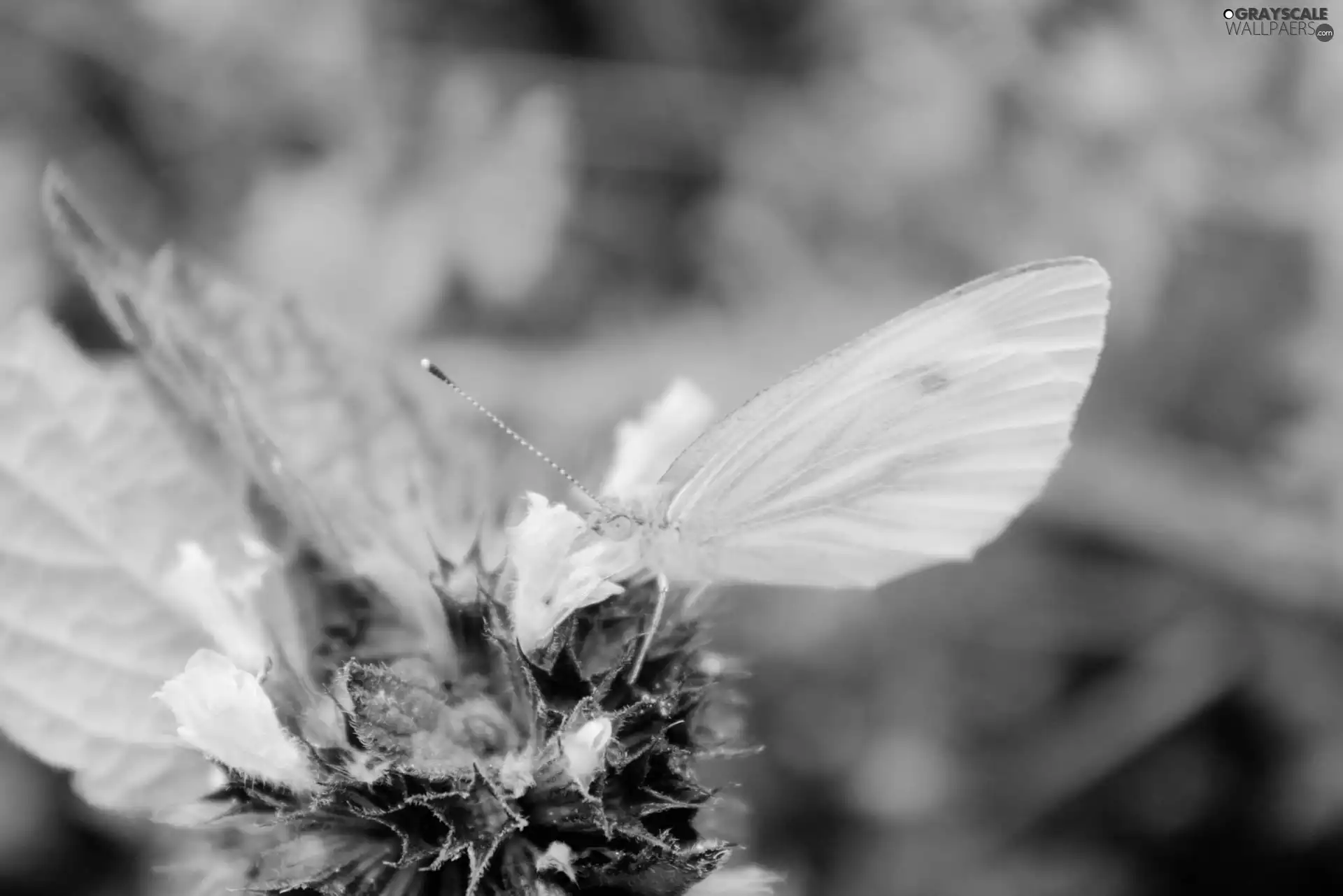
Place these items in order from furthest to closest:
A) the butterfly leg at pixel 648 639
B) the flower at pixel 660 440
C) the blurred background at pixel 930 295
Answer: the blurred background at pixel 930 295
the flower at pixel 660 440
the butterfly leg at pixel 648 639

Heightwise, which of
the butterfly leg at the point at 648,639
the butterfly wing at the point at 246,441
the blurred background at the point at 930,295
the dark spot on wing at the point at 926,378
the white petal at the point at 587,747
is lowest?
the white petal at the point at 587,747

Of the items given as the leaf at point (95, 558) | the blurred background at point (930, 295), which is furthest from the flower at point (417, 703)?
the blurred background at point (930, 295)

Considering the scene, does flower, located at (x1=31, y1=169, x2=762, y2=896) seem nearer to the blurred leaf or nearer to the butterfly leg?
the butterfly leg

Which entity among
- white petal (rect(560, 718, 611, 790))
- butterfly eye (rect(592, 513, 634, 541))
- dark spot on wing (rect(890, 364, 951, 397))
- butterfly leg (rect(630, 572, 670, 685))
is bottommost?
white petal (rect(560, 718, 611, 790))

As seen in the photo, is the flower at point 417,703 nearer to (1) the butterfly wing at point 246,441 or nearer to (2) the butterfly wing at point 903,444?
(1) the butterfly wing at point 246,441

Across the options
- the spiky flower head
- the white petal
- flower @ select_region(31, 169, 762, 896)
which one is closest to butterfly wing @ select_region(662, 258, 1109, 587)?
flower @ select_region(31, 169, 762, 896)

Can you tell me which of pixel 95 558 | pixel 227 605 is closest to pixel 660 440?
pixel 227 605

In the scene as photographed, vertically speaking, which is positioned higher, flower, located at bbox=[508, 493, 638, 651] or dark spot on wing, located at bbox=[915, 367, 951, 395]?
dark spot on wing, located at bbox=[915, 367, 951, 395]
